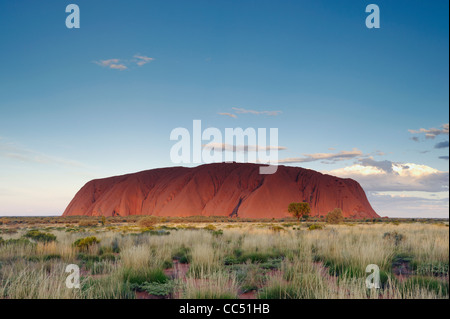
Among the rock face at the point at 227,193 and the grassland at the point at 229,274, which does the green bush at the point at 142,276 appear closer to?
the grassland at the point at 229,274

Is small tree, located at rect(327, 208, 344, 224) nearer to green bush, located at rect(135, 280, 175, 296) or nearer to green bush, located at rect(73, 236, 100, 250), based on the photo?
green bush, located at rect(73, 236, 100, 250)

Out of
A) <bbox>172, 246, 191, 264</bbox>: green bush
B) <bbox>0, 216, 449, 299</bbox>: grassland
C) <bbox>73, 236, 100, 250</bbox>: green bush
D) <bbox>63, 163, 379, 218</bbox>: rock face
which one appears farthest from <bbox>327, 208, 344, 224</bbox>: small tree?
<bbox>63, 163, 379, 218</bbox>: rock face

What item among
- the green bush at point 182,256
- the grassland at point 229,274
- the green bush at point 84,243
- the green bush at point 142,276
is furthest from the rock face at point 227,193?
the green bush at point 142,276

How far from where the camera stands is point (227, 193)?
9312cm

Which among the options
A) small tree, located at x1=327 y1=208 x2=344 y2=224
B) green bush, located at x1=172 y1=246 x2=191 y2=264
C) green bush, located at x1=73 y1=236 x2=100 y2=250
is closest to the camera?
green bush, located at x1=172 y1=246 x2=191 y2=264

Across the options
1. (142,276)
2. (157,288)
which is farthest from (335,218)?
(157,288)

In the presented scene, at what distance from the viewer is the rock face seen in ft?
290

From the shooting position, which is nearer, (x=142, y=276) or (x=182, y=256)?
(x=142, y=276)

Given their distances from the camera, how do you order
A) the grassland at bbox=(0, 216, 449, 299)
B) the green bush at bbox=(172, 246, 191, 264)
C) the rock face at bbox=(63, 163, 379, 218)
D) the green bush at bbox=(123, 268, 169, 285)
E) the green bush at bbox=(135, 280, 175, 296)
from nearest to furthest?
the grassland at bbox=(0, 216, 449, 299), the green bush at bbox=(135, 280, 175, 296), the green bush at bbox=(123, 268, 169, 285), the green bush at bbox=(172, 246, 191, 264), the rock face at bbox=(63, 163, 379, 218)

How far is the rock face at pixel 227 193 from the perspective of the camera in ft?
290

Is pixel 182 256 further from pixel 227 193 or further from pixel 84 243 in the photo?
pixel 227 193
